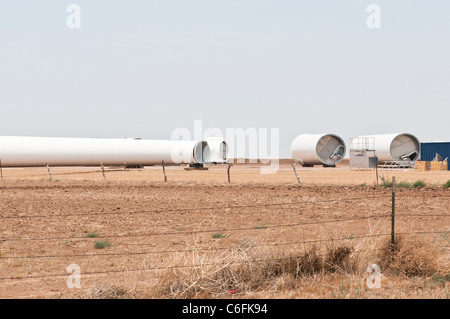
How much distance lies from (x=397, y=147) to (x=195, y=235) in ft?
153

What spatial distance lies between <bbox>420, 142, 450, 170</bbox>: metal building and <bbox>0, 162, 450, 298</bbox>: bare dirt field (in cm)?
3805

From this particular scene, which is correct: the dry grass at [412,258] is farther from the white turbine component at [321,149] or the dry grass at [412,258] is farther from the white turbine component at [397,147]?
the white turbine component at [321,149]

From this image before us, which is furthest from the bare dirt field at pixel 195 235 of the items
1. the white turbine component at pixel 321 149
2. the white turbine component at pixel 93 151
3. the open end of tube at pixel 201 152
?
the white turbine component at pixel 321 149

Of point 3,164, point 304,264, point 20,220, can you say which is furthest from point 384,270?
point 3,164

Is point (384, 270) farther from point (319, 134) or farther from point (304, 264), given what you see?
point (319, 134)

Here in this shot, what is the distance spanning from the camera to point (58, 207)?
65.1 feet

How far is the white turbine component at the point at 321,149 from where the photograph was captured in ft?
196

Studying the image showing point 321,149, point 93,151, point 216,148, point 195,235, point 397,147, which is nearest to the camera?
point 195,235

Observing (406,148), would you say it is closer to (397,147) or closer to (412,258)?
(397,147)

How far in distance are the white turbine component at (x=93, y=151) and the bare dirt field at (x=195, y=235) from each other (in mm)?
21805

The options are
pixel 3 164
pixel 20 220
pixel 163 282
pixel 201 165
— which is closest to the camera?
pixel 163 282

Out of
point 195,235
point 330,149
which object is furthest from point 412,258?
point 330,149

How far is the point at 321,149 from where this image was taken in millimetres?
60219
